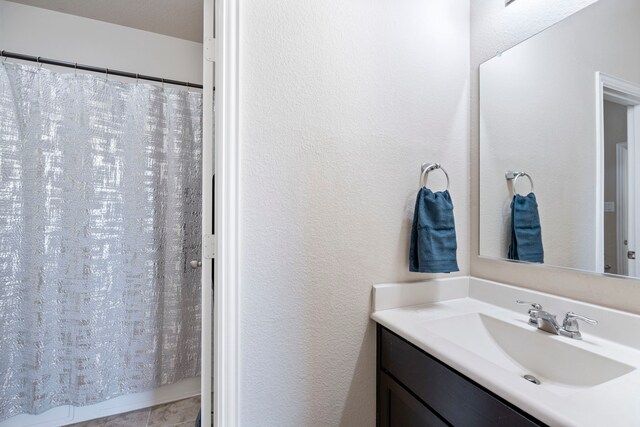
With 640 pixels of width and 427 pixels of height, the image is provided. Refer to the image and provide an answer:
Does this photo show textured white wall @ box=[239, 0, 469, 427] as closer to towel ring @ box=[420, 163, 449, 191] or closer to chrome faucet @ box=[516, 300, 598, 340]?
towel ring @ box=[420, 163, 449, 191]

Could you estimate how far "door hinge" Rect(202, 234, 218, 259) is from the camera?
2.97 feet

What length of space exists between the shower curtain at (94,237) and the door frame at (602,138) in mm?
1854

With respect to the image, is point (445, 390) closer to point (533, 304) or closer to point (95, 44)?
point (533, 304)

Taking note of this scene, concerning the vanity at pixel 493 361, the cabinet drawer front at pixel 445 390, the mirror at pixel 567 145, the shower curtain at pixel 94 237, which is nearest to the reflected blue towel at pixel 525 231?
the mirror at pixel 567 145

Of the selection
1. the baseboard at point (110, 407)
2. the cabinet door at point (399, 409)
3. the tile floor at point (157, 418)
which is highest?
the cabinet door at point (399, 409)

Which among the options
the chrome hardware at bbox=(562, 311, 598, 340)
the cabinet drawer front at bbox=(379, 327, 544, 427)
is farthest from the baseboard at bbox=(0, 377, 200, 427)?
the chrome hardware at bbox=(562, 311, 598, 340)

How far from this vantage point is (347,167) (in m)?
1.02

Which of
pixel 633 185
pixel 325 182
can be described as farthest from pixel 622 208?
pixel 325 182

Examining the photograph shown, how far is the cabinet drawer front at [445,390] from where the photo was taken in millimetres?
579

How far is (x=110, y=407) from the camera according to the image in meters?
1.60

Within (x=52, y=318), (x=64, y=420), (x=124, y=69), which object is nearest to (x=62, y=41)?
(x=124, y=69)

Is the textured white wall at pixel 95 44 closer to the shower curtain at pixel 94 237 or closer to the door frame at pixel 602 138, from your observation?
the shower curtain at pixel 94 237

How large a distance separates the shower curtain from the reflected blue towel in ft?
5.49

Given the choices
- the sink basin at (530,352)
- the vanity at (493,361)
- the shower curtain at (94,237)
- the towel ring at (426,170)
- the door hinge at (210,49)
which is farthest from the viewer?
the shower curtain at (94,237)
